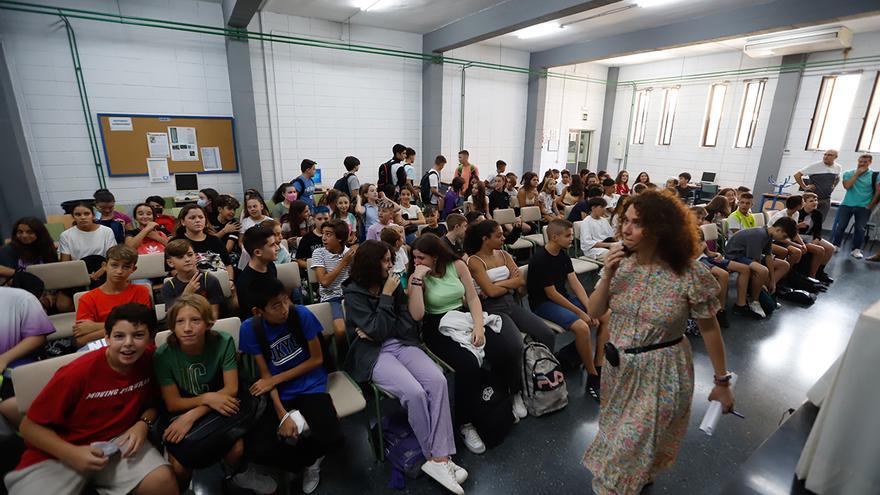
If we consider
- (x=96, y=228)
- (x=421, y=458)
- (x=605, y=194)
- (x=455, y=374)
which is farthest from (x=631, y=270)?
(x=605, y=194)

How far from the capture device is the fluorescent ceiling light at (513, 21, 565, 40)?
6934mm

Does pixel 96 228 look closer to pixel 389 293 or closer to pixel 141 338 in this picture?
pixel 141 338

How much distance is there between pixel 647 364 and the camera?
1486mm

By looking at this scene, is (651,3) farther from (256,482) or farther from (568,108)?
(256,482)

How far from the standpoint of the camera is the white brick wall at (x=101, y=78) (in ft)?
16.2

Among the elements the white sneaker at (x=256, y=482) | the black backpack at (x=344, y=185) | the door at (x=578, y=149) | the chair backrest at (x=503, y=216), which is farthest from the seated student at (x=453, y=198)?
the door at (x=578, y=149)

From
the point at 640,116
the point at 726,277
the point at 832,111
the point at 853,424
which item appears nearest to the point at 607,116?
the point at 640,116

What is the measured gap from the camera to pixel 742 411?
277cm

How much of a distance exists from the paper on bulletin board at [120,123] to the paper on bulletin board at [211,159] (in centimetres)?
94

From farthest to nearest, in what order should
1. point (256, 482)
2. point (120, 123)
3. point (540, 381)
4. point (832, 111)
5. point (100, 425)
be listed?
point (832, 111), point (120, 123), point (540, 381), point (256, 482), point (100, 425)

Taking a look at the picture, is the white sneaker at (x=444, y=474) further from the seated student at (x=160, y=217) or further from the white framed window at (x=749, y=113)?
the white framed window at (x=749, y=113)

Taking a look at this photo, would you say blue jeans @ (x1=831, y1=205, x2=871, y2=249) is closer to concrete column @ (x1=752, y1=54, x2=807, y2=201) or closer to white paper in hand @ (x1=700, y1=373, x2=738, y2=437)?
concrete column @ (x1=752, y1=54, x2=807, y2=201)

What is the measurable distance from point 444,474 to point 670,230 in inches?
63.7

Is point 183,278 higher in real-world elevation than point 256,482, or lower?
higher
